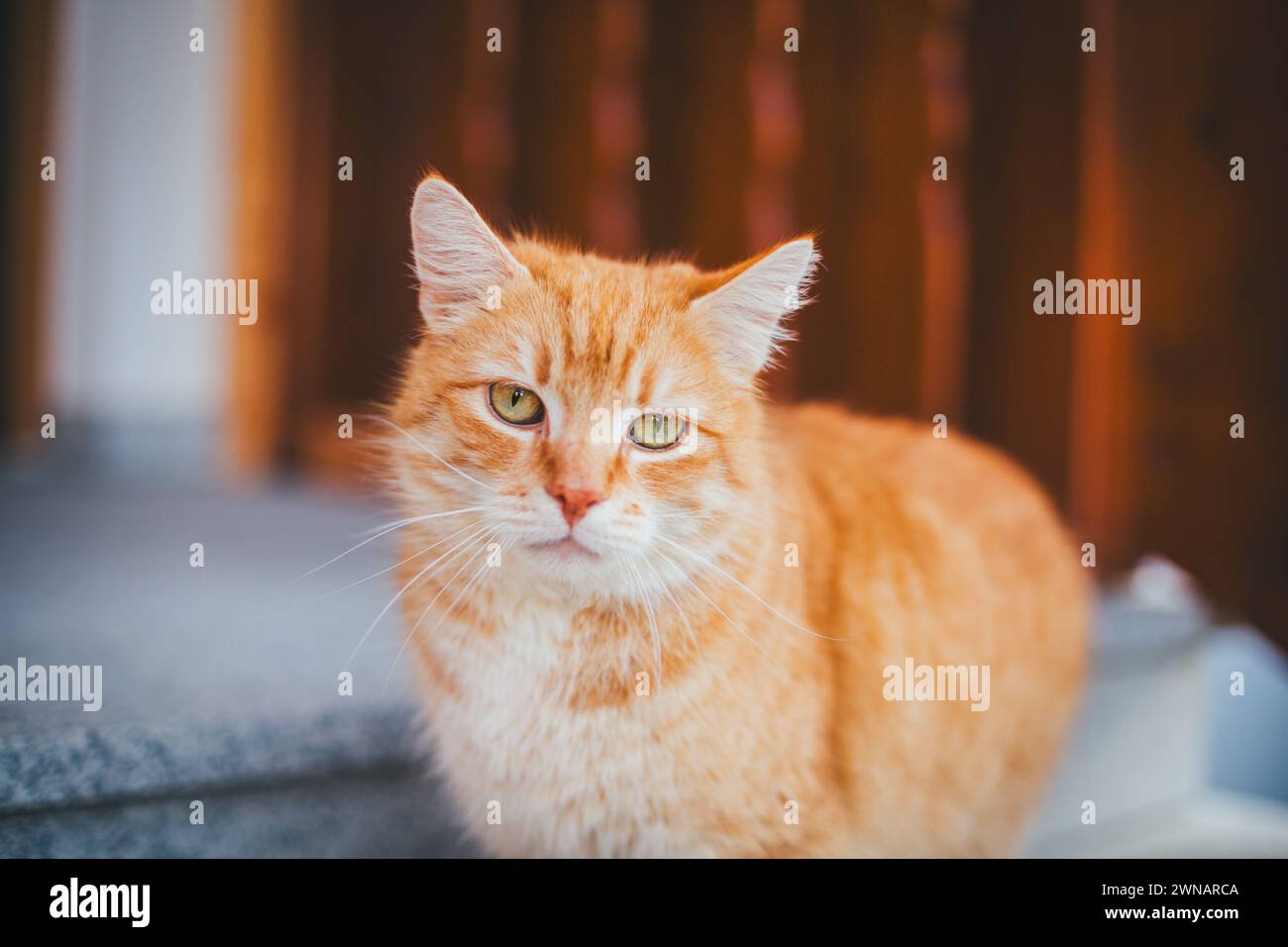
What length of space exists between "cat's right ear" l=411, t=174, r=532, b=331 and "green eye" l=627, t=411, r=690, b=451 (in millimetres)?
214

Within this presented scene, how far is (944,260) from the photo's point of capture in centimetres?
230

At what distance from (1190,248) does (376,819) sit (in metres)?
1.62

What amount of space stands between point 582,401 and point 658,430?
0.30 feet

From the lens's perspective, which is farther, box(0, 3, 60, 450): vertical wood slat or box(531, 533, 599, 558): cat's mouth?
box(0, 3, 60, 450): vertical wood slat

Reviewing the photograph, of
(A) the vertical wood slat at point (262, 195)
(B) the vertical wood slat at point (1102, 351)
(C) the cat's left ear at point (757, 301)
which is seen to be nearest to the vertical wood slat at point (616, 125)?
(B) the vertical wood slat at point (1102, 351)

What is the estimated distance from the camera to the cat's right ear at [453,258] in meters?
0.99

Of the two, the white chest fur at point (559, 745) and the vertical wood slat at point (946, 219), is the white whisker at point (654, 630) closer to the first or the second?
the white chest fur at point (559, 745)

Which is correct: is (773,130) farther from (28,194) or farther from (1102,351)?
(28,194)

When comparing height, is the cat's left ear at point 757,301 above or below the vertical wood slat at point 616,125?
below

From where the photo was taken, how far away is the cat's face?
38.6 inches

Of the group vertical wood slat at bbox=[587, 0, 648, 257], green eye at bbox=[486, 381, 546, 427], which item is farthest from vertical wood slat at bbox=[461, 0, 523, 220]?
green eye at bbox=[486, 381, 546, 427]

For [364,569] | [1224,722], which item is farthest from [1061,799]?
[364,569]

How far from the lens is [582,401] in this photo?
3.31ft

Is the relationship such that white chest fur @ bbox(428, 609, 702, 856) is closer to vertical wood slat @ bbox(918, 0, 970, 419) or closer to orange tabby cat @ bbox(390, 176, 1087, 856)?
orange tabby cat @ bbox(390, 176, 1087, 856)
